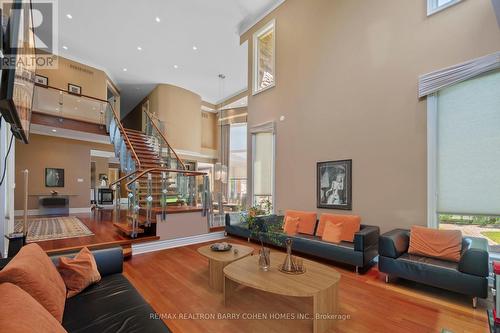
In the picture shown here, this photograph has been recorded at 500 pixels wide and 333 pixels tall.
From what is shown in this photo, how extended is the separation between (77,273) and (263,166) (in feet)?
16.4

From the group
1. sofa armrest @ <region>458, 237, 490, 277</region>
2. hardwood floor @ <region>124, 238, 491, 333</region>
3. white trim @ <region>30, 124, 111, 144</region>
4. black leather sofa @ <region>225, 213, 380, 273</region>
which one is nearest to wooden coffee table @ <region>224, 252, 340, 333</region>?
hardwood floor @ <region>124, 238, 491, 333</region>

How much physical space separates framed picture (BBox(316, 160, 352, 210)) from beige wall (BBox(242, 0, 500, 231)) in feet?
0.41

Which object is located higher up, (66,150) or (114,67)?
(114,67)

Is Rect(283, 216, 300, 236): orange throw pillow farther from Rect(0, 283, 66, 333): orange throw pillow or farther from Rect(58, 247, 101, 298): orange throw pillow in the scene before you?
Rect(0, 283, 66, 333): orange throw pillow

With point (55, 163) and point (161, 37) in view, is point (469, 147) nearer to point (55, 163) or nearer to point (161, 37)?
point (161, 37)

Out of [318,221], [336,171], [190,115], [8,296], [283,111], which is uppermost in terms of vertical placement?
[190,115]

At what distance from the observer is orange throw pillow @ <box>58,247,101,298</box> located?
2088mm

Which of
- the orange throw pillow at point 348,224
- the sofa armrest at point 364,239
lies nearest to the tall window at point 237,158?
the orange throw pillow at point 348,224

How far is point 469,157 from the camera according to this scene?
3.29 m

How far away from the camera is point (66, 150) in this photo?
→ 9.78 m

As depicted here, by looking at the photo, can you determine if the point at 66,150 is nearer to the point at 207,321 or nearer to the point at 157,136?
the point at 157,136

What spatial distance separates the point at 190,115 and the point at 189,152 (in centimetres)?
186

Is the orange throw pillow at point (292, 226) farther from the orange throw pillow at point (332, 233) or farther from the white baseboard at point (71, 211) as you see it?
the white baseboard at point (71, 211)

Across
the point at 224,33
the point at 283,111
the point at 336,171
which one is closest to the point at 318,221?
the point at 336,171
